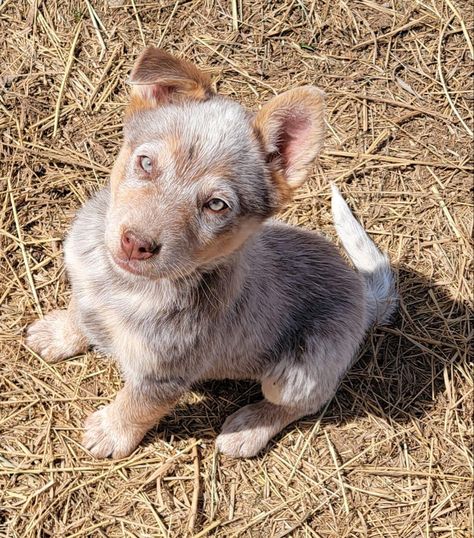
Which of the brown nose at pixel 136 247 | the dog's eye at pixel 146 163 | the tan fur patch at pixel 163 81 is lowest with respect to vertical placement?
the brown nose at pixel 136 247

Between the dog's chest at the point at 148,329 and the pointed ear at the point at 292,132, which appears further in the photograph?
the dog's chest at the point at 148,329

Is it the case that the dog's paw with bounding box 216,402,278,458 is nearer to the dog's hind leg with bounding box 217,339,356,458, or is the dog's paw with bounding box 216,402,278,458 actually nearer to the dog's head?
the dog's hind leg with bounding box 217,339,356,458

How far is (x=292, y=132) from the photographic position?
3.22 meters

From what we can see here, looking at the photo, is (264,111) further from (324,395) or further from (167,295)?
(324,395)

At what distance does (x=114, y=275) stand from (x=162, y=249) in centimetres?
67

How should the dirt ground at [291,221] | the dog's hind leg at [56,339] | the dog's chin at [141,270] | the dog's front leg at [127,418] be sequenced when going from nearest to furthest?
the dog's chin at [141,270]
the dog's front leg at [127,418]
the dirt ground at [291,221]
the dog's hind leg at [56,339]

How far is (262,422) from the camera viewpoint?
14.1ft

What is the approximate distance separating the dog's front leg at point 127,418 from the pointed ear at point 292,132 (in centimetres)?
122

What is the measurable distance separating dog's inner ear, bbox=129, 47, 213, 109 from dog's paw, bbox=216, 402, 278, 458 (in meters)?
1.90

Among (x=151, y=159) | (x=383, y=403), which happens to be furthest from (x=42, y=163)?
(x=383, y=403)

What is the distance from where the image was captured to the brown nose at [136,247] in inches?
115

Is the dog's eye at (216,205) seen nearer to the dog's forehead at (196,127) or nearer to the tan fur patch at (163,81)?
the dog's forehead at (196,127)

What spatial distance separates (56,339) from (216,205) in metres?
1.72

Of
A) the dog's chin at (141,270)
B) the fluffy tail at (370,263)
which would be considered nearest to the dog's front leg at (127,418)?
the dog's chin at (141,270)
